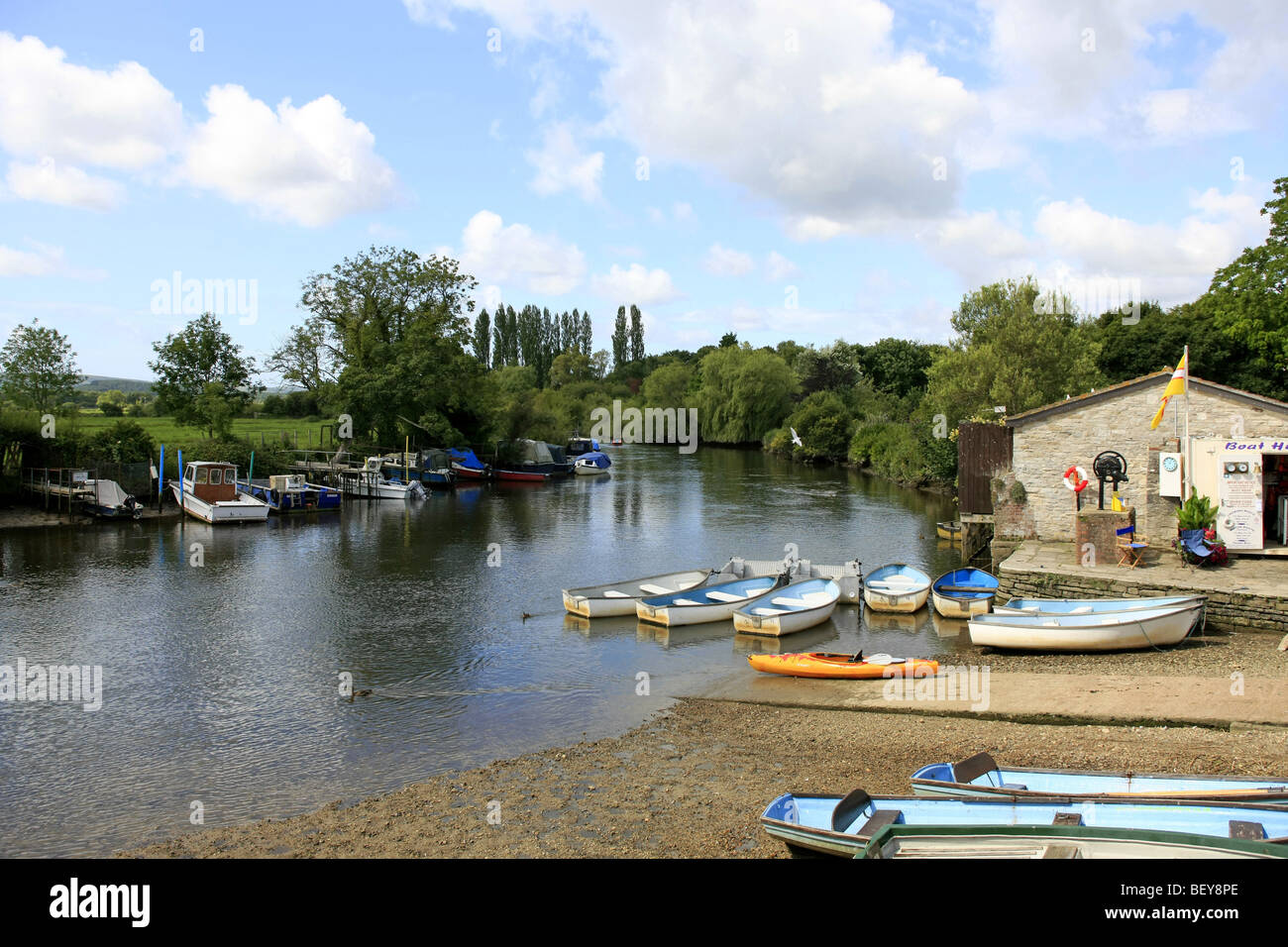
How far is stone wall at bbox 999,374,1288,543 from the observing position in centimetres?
2253

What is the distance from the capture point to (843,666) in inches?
691

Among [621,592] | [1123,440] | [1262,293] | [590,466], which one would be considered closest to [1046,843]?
[621,592]

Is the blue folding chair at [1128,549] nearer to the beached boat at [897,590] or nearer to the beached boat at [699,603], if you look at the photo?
the beached boat at [897,590]

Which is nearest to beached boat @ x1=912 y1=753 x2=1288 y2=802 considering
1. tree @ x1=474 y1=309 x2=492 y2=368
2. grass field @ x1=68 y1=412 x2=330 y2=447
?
grass field @ x1=68 y1=412 x2=330 y2=447

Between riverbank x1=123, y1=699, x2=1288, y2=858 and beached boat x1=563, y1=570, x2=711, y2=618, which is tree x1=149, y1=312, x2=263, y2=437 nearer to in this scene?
beached boat x1=563, y1=570, x2=711, y2=618

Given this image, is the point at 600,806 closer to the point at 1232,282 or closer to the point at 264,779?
the point at 264,779

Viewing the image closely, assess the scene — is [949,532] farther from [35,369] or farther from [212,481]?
[35,369]

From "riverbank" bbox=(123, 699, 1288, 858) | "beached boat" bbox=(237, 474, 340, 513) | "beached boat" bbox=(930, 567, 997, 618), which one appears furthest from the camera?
"beached boat" bbox=(237, 474, 340, 513)

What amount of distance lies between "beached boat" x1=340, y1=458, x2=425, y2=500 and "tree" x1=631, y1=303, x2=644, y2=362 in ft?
286

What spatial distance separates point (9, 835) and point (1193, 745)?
51.7ft

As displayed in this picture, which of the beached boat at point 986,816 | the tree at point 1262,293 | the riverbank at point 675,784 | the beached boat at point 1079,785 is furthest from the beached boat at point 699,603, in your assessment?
the tree at point 1262,293

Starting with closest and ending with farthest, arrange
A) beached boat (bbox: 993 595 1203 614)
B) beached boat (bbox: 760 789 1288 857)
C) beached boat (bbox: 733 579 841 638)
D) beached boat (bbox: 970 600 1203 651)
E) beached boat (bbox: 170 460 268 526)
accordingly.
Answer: beached boat (bbox: 760 789 1288 857) → beached boat (bbox: 970 600 1203 651) → beached boat (bbox: 993 595 1203 614) → beached boat (bbox: 733 579 841 638) → beached boat (bbox: 170 460 268 526)

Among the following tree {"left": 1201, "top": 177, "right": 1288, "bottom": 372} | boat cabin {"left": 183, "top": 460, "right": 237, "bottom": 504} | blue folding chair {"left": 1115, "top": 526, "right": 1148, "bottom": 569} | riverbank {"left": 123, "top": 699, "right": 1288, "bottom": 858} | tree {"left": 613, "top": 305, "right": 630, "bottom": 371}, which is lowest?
riverbank {"left": 123, "top": 699, "right": 1288, "bottom": 858}

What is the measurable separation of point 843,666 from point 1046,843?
9851mm
